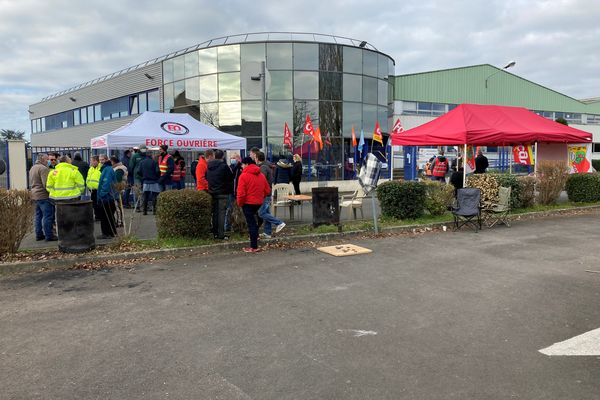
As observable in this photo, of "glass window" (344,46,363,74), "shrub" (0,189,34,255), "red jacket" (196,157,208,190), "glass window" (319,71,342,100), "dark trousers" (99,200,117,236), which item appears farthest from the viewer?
"glass window" (344,46,363,74)

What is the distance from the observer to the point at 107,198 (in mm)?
9523

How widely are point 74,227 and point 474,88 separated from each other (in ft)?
106

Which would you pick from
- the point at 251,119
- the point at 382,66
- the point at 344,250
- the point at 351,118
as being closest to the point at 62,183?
the point at 344,250

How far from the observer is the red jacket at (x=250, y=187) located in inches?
330

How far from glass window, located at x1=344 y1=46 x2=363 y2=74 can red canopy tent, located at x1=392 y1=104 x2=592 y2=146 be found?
1051cm

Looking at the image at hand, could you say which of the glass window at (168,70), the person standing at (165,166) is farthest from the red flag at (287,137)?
the person standing at (165,166)

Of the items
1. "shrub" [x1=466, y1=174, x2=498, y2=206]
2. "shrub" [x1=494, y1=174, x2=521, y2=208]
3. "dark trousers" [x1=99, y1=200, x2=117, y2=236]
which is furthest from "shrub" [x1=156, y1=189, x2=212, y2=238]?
"shrub" [x1=494, y1=174, x2=521, y2=208]

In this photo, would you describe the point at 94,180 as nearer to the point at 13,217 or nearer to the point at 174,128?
the point at 13,217

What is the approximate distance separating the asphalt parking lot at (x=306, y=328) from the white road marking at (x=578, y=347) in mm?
82

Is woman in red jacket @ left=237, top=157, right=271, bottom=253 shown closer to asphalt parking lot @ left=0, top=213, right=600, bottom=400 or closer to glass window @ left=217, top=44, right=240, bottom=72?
asphalt parking lot @ left=0, top=213, right=600, bottom=400

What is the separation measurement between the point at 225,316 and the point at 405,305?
2121 mm

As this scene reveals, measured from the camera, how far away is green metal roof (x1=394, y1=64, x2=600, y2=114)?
31.3 meters

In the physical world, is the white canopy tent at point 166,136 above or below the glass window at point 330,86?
below

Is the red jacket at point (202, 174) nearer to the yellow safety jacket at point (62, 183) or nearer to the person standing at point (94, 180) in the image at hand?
the person standing at point (94, 180)
